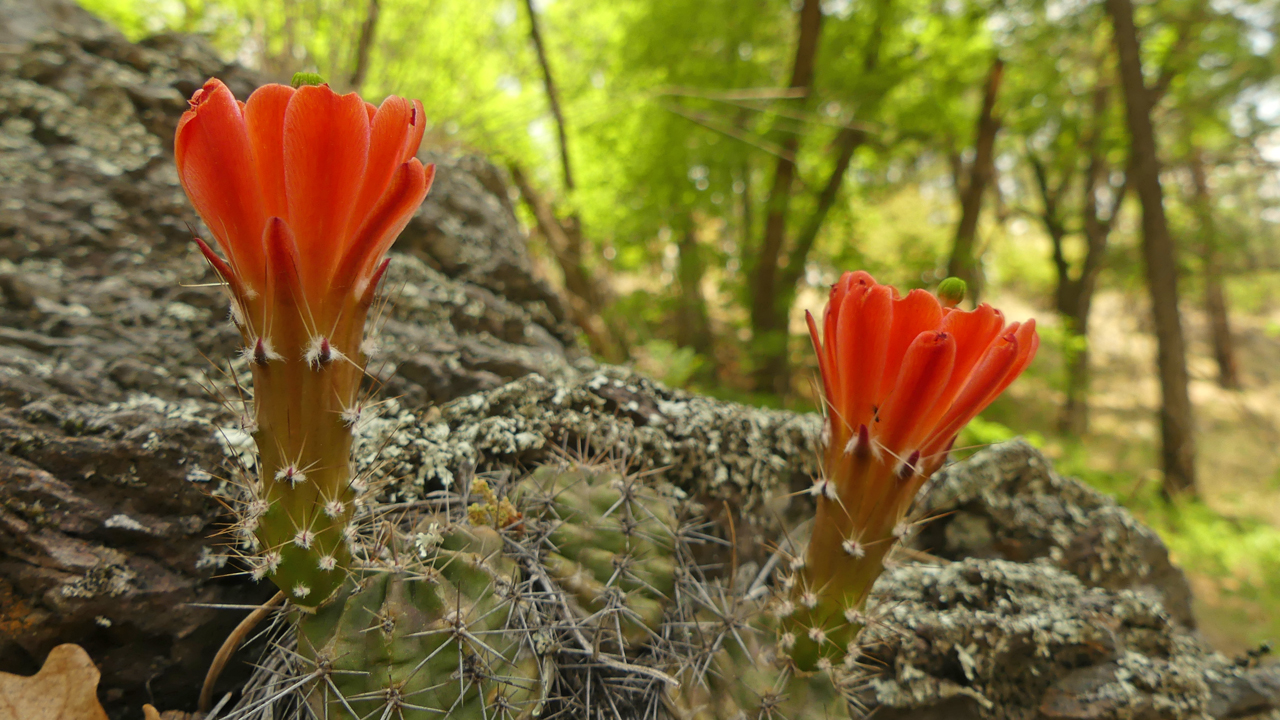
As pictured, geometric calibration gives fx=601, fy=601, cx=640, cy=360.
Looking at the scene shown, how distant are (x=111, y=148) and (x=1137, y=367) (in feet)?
54.5

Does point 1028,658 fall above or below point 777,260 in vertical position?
below

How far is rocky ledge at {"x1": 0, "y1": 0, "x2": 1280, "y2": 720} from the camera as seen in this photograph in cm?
119

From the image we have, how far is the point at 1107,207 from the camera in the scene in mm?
9805

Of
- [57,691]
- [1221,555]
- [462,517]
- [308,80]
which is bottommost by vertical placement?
[1221,555]

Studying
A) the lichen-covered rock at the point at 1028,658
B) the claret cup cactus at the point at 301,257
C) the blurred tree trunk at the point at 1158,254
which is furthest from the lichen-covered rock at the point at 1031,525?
the blurred tree trunk at the point at 1158,254

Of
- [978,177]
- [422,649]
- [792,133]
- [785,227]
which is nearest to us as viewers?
[422,649]

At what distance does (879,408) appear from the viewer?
3.29 ft

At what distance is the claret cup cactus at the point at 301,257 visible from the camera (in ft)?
2.62

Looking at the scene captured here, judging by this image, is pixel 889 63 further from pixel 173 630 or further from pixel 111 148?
pixel 173 630

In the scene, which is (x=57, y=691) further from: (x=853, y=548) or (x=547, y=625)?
(x=853, y=548)

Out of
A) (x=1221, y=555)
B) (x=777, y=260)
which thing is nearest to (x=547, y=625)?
(x=777, y=260)

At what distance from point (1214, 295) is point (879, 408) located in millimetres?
14929

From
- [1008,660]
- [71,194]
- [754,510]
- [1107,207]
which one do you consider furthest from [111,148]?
[1107,207]

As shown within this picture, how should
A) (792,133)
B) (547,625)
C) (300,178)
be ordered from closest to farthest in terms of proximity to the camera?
1. (300,178)
2. (547,625)
3. (792,133)
